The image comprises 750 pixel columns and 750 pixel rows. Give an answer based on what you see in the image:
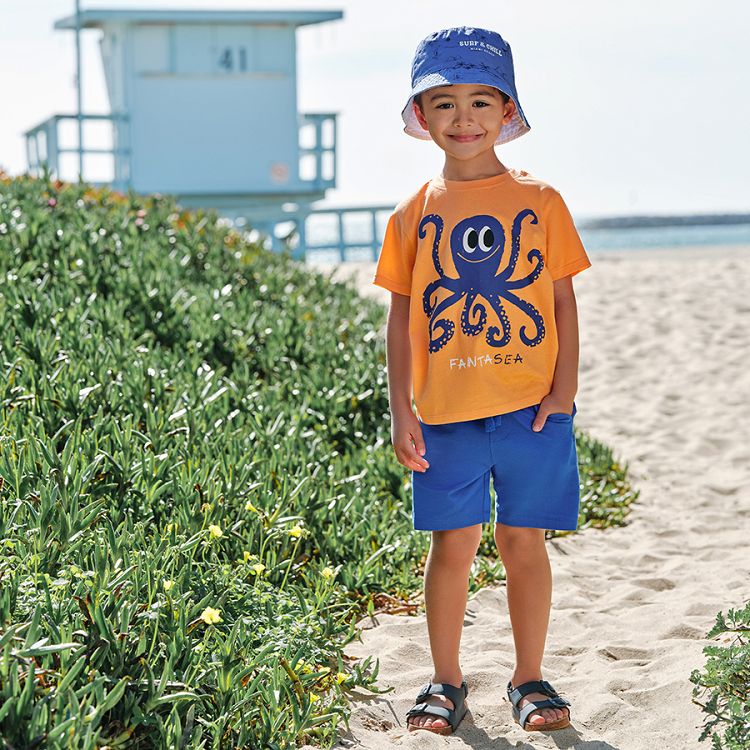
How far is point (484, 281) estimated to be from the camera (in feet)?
10.2

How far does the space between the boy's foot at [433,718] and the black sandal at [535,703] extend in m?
0.20

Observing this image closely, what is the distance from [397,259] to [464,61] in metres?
0.59

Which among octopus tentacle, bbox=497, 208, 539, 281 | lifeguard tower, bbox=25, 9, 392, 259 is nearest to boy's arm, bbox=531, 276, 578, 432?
octopus tentacle, bbox=497, 208, 539, 281

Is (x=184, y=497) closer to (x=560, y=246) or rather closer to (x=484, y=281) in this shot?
(x=484, y=281)

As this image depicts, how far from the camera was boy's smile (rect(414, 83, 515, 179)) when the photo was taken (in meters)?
3.06

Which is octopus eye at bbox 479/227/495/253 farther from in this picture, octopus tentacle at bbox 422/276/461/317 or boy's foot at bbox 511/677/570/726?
boy's foot at bbox 511/677/570/726

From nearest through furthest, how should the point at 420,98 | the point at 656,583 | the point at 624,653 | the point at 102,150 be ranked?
1. the point at 420,98
2. the point at 624,653
3. the point at 656,583
4. the point at 102,150

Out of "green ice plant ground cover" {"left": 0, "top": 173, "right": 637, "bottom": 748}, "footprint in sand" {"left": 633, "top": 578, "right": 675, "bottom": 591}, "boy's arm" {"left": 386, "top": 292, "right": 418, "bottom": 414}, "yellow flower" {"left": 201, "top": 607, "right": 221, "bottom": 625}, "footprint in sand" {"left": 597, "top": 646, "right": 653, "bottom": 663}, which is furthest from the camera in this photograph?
"footprint in sand" {"left": 633, "top": 578, "right": 675, "bottom": 591}

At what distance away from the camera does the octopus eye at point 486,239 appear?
3104mm

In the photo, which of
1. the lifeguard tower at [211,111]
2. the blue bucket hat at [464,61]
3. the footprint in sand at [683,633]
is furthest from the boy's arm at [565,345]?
the lifeguard tower at [211,111]

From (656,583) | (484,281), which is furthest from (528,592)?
(656,583)

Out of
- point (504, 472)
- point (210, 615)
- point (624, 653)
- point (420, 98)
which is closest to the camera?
point (210, 615)

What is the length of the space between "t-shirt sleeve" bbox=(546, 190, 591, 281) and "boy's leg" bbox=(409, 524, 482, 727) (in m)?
0.76

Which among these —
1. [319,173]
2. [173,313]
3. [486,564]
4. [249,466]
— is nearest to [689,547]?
[486,564]
